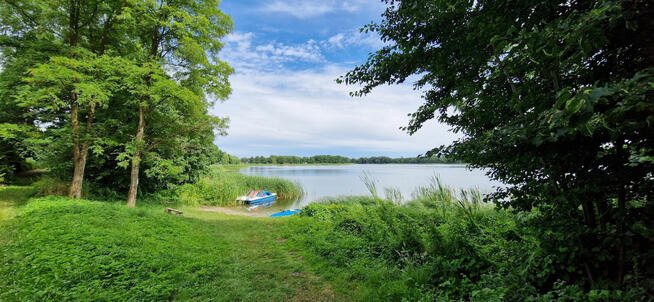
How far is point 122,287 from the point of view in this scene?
3.28m

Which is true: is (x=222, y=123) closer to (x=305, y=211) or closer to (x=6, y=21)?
(x=305, y=211)

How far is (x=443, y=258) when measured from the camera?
11.8 ft

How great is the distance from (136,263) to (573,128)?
5403 mm

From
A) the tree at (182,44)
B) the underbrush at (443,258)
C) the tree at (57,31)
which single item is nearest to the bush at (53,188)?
the tree at (57,31)

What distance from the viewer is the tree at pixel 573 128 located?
1432 millimetres

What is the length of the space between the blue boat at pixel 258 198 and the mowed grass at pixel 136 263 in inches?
414

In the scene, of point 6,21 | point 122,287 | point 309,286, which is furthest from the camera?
point 6,21

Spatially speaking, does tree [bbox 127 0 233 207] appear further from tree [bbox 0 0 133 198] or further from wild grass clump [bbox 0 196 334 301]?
wild grass clump [bbox 0 196 334 301]

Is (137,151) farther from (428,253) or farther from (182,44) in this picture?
(428,253)

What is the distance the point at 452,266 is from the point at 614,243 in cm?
165

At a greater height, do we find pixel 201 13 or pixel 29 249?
pixel 201 13

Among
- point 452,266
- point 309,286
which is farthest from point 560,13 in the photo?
point 309,286

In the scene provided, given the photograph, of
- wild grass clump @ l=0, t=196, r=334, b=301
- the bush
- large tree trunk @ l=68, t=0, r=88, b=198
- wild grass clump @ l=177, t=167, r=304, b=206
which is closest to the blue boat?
wild grass clump @ l=177, t=167, r=304, b=206

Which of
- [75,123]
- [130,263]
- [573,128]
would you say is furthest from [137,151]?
[573,128]
